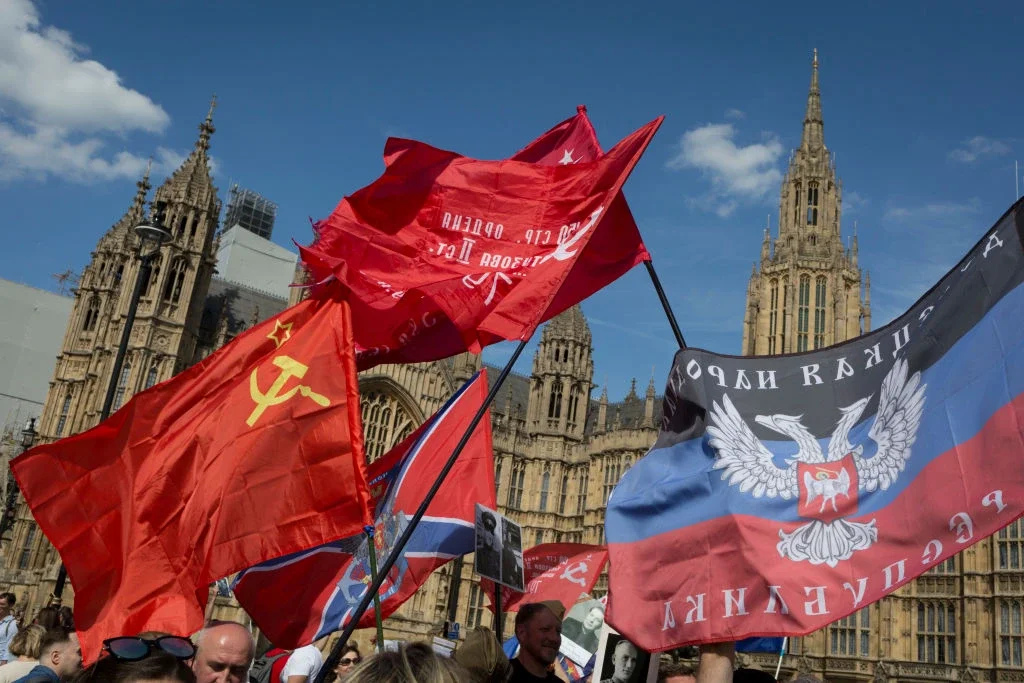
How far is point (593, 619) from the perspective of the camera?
10562mm

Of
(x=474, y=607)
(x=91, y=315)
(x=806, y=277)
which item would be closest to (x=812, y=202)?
(x=806, y=277)

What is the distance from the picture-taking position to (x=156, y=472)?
285 inches

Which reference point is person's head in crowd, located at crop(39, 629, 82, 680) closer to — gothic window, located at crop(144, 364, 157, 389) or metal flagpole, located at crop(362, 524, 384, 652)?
metal flagpole, located at crop(362, 524, 384, 652)

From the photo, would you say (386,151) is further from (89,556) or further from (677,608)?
(677,608)

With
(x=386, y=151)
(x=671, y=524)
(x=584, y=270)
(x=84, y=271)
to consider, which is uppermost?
(x=84, y=271)

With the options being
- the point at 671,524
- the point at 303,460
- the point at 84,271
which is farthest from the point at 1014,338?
the point at 84,271

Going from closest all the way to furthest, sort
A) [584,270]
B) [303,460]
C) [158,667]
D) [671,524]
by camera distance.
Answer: [158,667] < [671,524] < [303,460] < [584,270]

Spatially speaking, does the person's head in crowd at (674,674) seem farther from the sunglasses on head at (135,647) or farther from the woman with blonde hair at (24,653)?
the woman with blonde hair at (24,653)

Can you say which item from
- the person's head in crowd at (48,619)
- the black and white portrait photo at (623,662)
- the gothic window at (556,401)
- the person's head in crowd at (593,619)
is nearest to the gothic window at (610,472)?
the gothic window at (556,401)

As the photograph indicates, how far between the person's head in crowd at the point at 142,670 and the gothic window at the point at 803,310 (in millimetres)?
38115

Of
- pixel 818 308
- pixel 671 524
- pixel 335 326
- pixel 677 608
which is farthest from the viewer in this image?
pixel 818 308

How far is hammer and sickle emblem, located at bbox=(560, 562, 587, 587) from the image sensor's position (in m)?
13.6

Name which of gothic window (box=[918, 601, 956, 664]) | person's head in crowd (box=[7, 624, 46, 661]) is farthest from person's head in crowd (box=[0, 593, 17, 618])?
gothic window (box=[918, 601, 956, 664])

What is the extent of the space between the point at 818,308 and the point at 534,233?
33867mm
